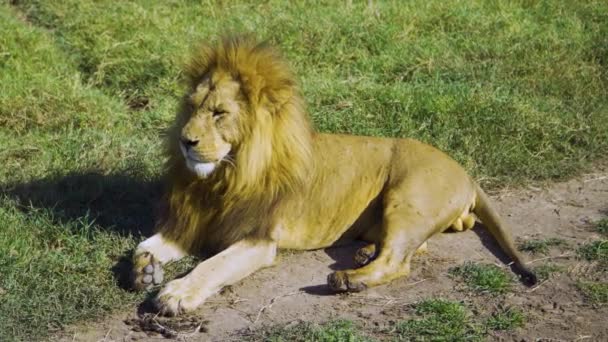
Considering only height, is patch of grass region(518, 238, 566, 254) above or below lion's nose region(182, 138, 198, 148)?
below

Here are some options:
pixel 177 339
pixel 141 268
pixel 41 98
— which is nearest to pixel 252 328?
pixel 177 339

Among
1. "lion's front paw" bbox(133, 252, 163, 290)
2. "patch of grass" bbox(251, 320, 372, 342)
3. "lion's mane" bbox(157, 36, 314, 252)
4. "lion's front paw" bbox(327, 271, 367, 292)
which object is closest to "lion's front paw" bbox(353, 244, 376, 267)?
"lion's front paw" bbox(327, 271, 367, 292)

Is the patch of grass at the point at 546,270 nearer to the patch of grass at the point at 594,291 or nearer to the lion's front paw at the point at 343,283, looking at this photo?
the patch of grass at the point at 594,291

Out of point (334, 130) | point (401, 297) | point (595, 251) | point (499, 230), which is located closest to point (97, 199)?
point (334, 130)

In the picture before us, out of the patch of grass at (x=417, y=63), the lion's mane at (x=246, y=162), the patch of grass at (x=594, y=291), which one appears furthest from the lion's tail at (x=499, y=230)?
the lion's mane at (x=246, y=162)

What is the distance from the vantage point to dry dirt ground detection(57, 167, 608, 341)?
312 centimetres

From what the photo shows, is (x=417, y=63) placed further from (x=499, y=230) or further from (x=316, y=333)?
(x=316, y=333)

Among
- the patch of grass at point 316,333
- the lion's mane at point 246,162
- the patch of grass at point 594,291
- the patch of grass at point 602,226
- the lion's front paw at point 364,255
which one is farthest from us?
the patch of grass at point 602,226

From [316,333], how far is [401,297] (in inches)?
17.3

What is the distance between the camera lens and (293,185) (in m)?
3.57

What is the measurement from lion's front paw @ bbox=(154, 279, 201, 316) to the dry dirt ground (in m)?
0.04

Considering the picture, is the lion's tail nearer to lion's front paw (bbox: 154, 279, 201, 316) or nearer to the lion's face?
the lion's face

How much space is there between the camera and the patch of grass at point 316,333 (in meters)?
3.00

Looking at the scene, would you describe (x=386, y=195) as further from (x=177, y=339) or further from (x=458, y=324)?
(x=177, y=339)
